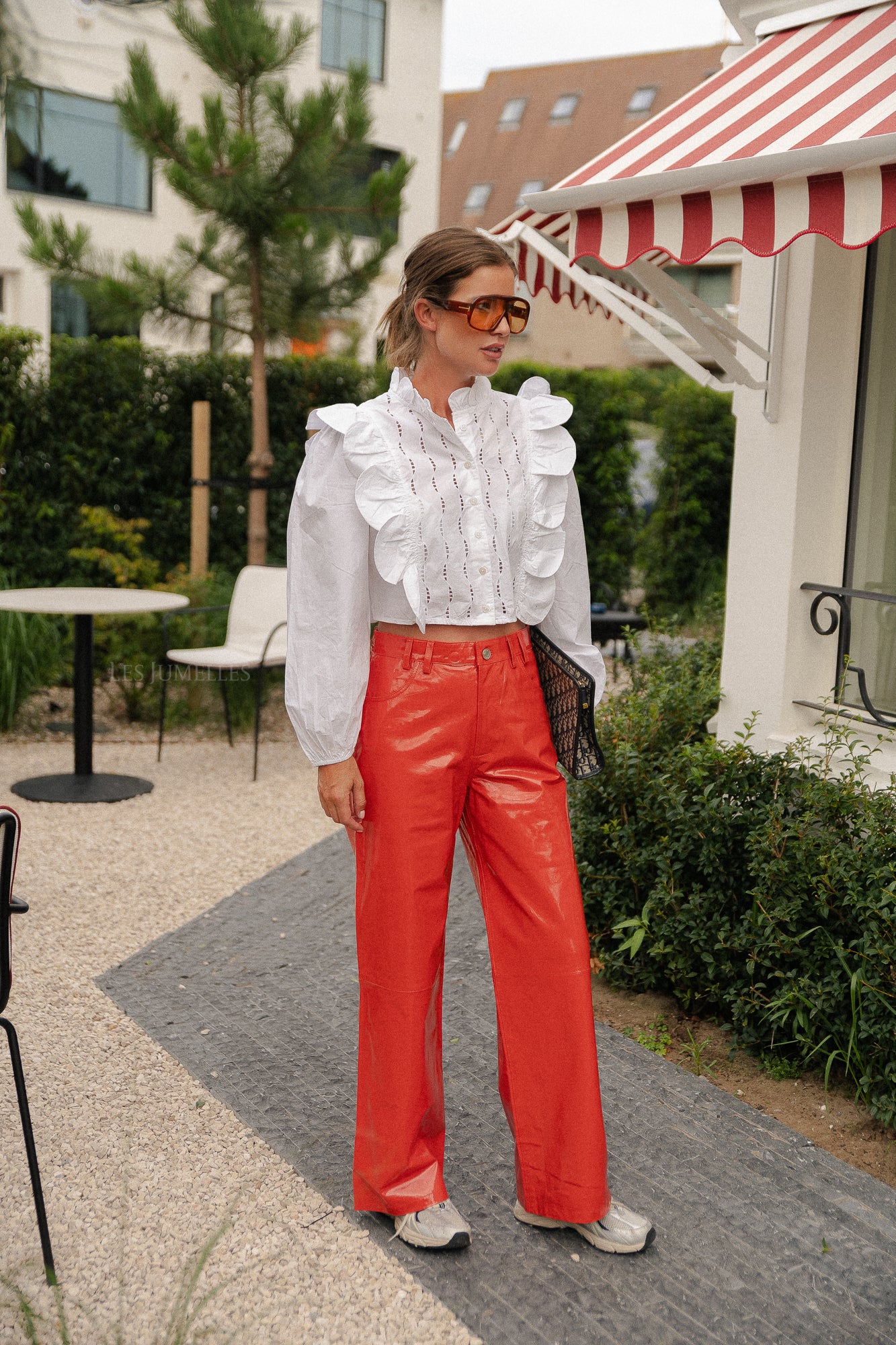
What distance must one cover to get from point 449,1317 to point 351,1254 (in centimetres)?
27

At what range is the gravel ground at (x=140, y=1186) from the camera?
2393mm

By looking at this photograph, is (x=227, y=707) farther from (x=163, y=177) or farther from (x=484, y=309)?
(x=484, y=309)

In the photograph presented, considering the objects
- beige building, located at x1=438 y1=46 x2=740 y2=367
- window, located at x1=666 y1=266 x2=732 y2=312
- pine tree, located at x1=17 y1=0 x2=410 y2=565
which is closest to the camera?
pine tree, located at x1=17 y1=0 x2=410 y2=565

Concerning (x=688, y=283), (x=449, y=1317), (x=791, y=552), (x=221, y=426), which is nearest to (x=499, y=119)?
(x=688, y=283)

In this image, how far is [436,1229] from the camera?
2.58 meters

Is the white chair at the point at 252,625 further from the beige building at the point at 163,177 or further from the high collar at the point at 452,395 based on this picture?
the high collar at the point at 452,395

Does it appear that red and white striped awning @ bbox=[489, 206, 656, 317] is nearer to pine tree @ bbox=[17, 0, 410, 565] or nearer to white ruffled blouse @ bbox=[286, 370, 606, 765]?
pine tree @ bbox=[17, 0, 410, 565]

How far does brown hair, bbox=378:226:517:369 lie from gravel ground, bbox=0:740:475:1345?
70.7 inches

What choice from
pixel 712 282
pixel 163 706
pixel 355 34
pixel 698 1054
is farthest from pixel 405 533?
pixel 712 282

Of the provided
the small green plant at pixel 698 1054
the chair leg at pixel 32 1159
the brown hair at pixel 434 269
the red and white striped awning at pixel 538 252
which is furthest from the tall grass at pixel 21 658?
the brown hair at pixel 434 269

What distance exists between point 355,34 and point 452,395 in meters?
17.6

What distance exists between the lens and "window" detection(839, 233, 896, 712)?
13.6ft

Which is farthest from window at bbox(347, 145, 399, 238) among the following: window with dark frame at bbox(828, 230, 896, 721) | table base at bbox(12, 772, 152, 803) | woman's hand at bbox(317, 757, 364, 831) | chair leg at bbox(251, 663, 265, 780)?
woman's hand at bbox(317, 757, 364, 831)

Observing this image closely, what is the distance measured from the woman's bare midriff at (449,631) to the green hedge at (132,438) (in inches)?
256
